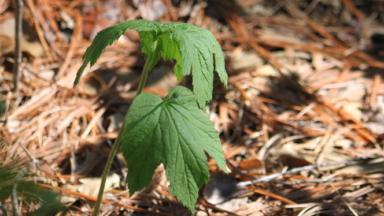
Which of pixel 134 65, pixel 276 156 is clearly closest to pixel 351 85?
pixel 276 156

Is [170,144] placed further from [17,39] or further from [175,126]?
[17,39]

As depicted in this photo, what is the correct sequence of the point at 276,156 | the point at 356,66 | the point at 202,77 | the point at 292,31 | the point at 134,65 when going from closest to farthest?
1. the point at 202,77
2. the point at 276,156
3. the point at 134,65
4. the point at 356,66
5. the point at 292,31

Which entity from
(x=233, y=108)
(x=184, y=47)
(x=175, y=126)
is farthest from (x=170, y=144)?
(x=233, y=108)

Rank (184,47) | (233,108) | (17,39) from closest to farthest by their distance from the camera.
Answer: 1. (184,47)
2. (17,39)
3. (233,108)

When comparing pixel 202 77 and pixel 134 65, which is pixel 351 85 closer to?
pixel 134 65

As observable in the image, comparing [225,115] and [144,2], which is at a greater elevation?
[144,2]

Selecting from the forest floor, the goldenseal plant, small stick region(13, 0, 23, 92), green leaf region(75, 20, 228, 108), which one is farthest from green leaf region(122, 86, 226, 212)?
small stick region(13, 0, 23, 92)

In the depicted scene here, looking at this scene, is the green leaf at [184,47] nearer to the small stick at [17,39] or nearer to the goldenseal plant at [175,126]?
the goldenseal plant at [175,126]
